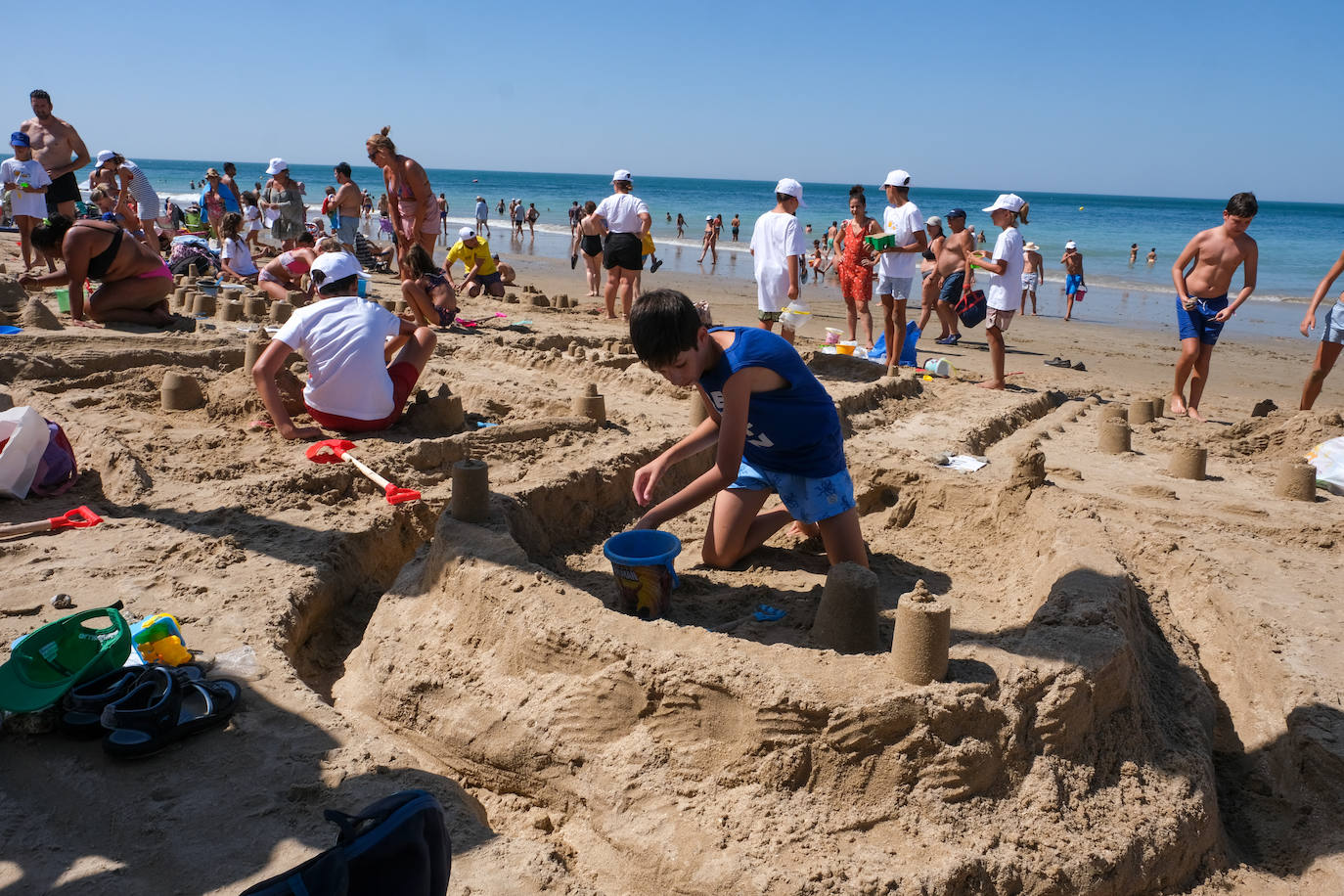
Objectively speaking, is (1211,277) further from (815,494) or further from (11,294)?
(11,294)

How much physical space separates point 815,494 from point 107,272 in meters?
6.70

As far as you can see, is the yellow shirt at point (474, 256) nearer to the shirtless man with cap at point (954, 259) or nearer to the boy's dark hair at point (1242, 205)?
the shirtless man with cap at point (954, 259)

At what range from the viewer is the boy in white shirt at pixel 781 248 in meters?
7.26

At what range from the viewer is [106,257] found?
7.43 m

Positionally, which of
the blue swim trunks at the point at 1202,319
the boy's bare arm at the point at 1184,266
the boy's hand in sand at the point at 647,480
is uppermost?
the boy's bare arm at the point at 1184,266

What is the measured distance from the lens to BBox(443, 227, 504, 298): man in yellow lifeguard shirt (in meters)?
11.0

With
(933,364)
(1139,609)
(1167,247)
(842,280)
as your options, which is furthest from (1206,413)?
(1167,247)

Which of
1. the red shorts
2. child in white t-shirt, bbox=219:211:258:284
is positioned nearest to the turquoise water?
child in white t-shirt, bbox=219:211:258:284

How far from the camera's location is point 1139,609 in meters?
3.77

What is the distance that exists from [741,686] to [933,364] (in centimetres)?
632

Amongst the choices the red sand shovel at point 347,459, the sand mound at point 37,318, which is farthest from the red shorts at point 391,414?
the sand mound at point 37,318

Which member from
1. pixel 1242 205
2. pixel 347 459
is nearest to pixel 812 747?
pixel 347 459

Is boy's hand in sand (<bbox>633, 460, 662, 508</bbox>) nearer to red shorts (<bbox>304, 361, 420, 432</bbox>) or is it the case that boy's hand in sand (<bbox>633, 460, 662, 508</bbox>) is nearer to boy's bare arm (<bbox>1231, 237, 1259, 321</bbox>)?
red shorts (<bbox>304, 361, 420, 432</bbox>)

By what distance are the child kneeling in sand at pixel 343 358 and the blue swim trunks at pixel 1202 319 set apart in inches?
215
